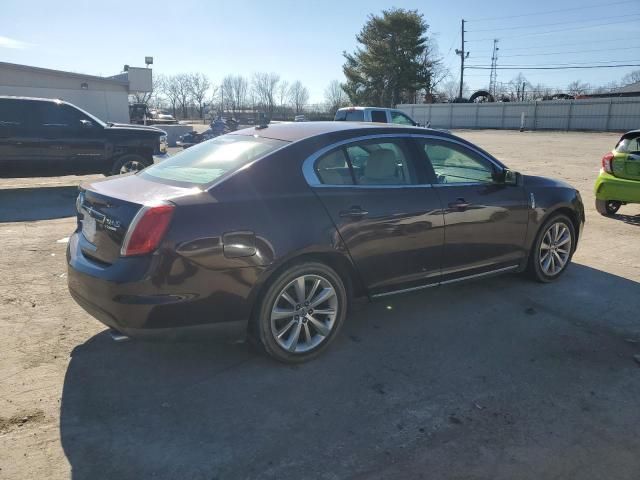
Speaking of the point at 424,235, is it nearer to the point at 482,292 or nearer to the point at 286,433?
the point at 482,292

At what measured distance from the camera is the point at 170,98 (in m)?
90.9

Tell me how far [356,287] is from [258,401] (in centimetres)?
116

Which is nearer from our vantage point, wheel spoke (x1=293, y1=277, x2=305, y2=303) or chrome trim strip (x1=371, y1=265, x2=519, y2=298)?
wheel spoke (x1=293, y1=277, x2=305, y2=303)

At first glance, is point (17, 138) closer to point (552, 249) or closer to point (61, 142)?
point (61, 142)

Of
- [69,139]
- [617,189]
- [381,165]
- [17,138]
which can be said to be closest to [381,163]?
[381,165]

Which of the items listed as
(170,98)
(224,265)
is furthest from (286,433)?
(170,98)

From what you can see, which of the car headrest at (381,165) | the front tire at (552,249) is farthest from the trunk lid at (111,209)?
the front tire at (552,249)

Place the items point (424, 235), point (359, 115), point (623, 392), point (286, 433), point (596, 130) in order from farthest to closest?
point (596, 130), point (359, 115), point (424, 235), point (623, 392), point (286, 433)

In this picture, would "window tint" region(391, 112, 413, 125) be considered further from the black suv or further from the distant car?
the black suv

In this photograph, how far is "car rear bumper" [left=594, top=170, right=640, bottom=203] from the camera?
26.1 feet

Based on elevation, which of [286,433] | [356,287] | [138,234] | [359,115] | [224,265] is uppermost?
[359,115]

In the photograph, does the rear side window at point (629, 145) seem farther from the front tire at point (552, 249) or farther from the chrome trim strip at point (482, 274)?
the chrome trim strip at point (482, 274)

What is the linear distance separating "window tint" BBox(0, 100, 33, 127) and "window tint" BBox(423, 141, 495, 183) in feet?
30.0

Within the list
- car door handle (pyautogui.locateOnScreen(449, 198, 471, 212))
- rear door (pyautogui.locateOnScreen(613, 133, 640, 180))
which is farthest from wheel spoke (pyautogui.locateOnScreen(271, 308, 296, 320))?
rear door (pyautogui.locateOnScreen(613, 133, 640, 180))
